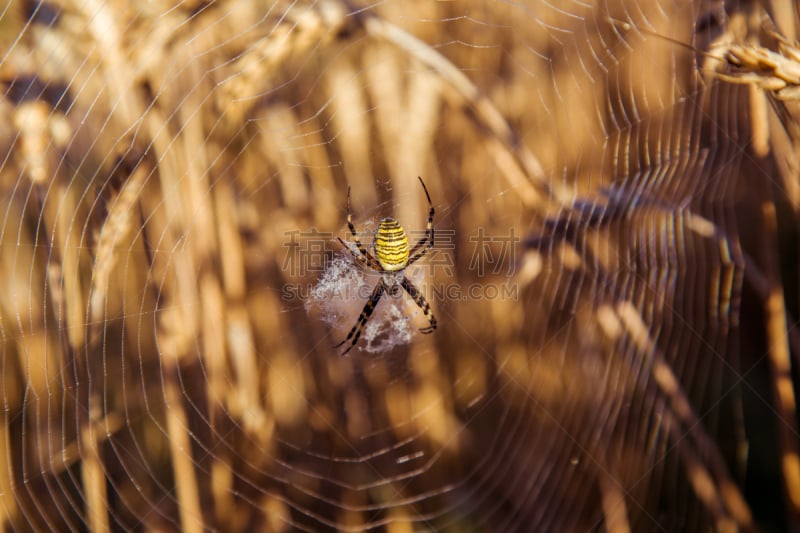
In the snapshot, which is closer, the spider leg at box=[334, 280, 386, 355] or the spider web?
the spider web

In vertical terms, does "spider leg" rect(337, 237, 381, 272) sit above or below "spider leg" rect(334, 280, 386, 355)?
above

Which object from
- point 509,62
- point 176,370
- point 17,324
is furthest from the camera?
point 509,62

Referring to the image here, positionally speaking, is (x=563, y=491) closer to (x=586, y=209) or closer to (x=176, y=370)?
(x=586, y=209)

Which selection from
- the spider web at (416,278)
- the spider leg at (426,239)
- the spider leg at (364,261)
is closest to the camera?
the spider web at (416,278)

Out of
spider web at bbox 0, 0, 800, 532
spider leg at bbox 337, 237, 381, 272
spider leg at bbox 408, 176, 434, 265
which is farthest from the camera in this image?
spider leg at bbox 337, 237, 381, 272

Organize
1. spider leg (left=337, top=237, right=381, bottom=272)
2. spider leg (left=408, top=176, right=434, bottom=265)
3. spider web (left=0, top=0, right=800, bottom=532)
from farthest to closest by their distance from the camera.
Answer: spider leg (left=337, top=237, right=381, bottom=272)
spider leg (left=408, top=176, right=434, bottom=265)
spider web (left=0, top=0, right=800, bottom=532)

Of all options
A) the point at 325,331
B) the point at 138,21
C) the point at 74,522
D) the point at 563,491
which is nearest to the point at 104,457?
the point at 74,522

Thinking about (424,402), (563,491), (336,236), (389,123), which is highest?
(389,123)

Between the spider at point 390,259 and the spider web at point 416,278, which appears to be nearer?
the spider web at point 416,278
